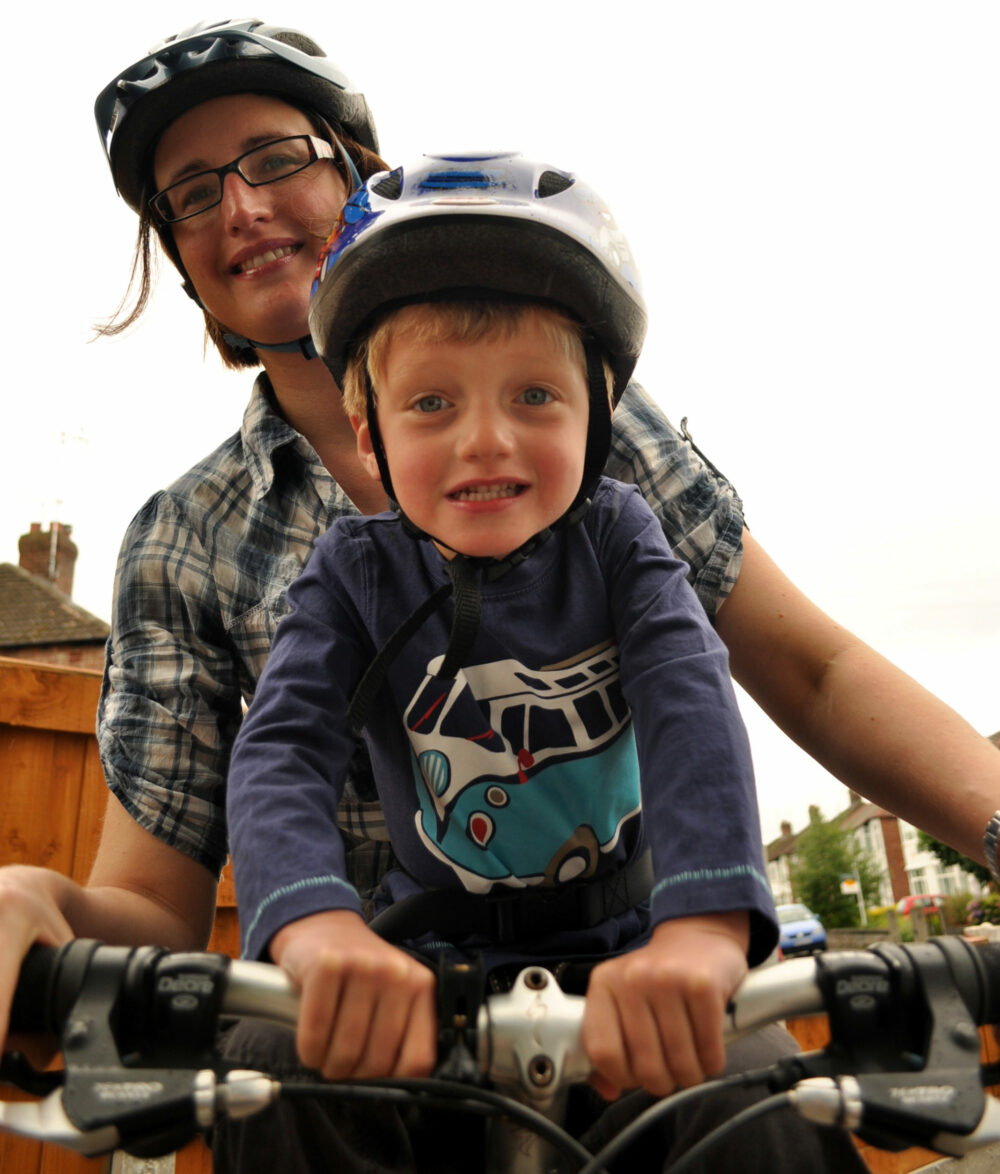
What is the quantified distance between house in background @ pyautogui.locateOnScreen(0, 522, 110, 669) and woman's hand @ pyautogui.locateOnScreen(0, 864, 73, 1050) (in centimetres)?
2124

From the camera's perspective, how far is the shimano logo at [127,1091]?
3.28ft

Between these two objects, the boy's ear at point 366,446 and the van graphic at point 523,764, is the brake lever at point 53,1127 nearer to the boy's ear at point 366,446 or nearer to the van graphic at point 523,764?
the van graphic at point 523,764

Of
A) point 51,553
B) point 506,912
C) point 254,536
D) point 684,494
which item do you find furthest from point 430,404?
point 51,553

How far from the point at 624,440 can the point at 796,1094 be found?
178 cm

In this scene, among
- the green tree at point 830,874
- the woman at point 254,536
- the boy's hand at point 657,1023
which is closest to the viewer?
the boy's hand at point 657,1023

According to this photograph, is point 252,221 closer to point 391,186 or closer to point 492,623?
point 391,186

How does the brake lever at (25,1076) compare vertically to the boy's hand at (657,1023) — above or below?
below

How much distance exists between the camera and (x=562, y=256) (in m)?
1.82

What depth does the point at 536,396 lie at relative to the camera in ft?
5.56

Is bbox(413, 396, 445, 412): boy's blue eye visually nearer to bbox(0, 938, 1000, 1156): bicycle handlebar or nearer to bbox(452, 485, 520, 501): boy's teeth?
bbox(452, 485, 520, 501): boy's teeth

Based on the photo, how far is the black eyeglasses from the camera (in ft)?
8.91

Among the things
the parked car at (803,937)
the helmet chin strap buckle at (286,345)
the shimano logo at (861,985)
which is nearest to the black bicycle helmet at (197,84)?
the helmet chin strap buckle at (286,345)

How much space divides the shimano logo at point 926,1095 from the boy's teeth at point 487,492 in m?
0.99

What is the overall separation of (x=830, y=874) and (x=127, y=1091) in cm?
5365
